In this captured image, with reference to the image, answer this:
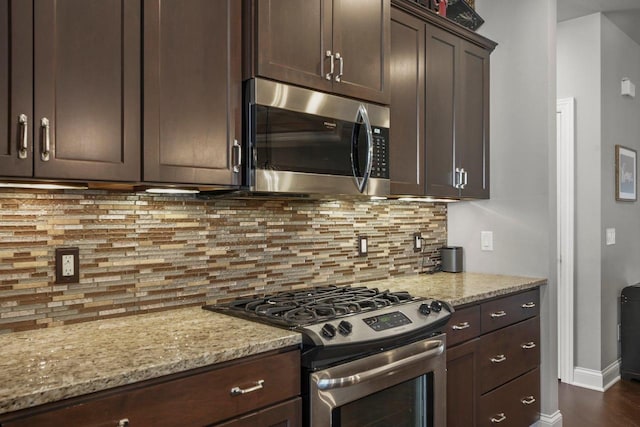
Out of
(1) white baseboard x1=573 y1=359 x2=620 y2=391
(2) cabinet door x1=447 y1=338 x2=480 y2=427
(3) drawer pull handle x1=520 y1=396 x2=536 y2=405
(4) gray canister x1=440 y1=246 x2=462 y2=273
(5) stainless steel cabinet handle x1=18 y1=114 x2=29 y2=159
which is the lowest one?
(1) white baseboard x1=573 y1=359 x2=620 y2=391

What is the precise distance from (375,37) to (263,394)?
5.26 feet

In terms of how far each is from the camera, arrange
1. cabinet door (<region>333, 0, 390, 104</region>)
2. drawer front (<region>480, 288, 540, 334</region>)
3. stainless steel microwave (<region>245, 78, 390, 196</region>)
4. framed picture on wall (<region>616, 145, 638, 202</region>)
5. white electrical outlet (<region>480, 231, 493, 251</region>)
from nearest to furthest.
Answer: stainless steel microwave (<region>245, 78, 390, 196</region>)
cabinet door (<region>333, 0, 390, 104</region>)
drawer front (<region>480, 288, 540, 334</region>)
white electrical outlet (<region>480, 231, 493, 251</region>)
framed picture on wall (<region>616, 145, 638, 202</region>)

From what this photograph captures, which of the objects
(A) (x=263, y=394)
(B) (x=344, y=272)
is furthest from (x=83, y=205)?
(B) (x=344, y=272)

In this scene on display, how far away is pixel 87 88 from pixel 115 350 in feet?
2.48

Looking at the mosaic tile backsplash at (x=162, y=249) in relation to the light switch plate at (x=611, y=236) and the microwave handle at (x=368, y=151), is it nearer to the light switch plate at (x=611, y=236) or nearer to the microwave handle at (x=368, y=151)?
the microwave handle at (x=368, y=151)

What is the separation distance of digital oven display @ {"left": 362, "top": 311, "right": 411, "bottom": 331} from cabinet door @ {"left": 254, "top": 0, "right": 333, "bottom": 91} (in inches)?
36.7

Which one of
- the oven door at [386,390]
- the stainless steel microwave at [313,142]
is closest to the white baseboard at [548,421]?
the oven door at [386,390]

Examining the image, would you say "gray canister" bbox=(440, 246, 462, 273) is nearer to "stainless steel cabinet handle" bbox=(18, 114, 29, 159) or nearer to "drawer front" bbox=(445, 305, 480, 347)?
"drawer front" bbox=(445, 305, 480, 347)

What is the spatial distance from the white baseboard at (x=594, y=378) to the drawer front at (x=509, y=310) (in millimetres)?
1376

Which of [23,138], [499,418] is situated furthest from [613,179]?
[23,138]

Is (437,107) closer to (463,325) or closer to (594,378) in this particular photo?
(463,325)

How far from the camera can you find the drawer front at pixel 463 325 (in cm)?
229

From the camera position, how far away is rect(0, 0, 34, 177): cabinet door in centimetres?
133

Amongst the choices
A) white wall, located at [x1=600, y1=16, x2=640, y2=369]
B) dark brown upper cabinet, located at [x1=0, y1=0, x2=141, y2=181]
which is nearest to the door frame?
white wall, located at [x1=600, y1=16, x2=640, y2=369]
